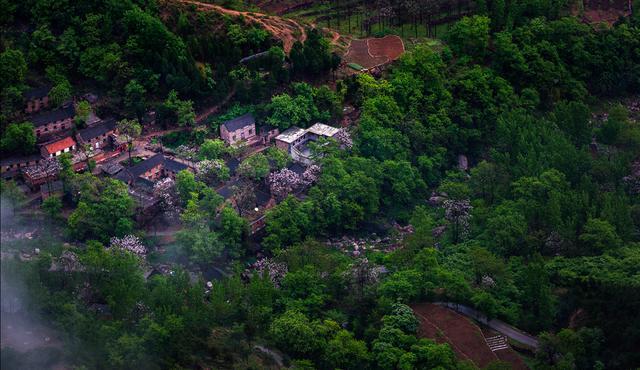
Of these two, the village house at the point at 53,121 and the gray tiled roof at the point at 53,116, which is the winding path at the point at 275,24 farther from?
the village house at the point at 53,121

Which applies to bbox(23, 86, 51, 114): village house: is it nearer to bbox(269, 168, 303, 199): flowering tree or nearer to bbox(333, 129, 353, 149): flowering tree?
bbox(269, 168, 303, 199): flowering tree

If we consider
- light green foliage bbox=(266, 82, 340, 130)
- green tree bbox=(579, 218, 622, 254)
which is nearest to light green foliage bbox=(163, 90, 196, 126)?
light green foliage bbox=(266, 82, 340, 130)

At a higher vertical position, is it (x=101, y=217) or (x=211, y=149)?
(x=211, y=149)

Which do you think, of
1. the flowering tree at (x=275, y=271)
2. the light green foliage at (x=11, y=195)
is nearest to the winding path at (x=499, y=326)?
the flowering tree at (x=275, y=271)

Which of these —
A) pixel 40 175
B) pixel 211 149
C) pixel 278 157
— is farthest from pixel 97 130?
pixel 278 157

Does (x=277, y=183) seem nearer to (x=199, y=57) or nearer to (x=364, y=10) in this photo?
(x=199, y=57)

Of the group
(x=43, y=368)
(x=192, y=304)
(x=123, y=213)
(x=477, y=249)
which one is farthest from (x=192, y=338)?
(x=477, y=249)

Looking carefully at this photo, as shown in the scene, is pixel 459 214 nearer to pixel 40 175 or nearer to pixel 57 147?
pixel 57 147
